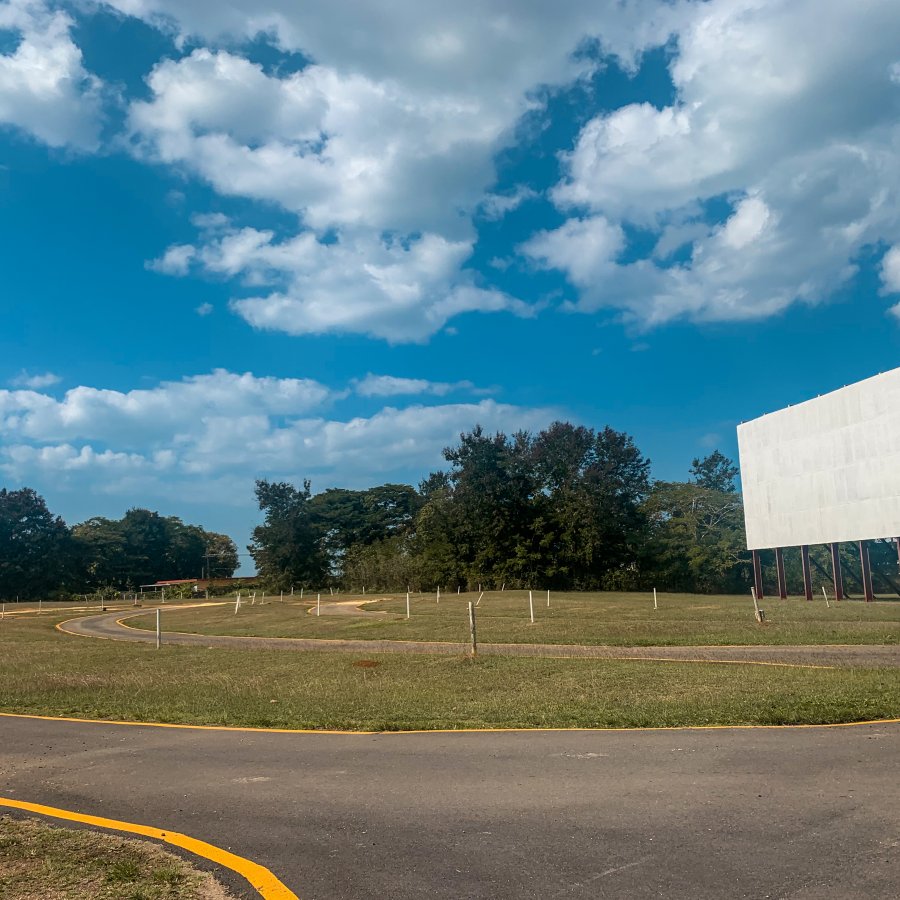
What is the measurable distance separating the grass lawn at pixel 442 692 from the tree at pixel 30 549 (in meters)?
87.4

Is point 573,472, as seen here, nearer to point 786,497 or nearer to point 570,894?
point 786,497

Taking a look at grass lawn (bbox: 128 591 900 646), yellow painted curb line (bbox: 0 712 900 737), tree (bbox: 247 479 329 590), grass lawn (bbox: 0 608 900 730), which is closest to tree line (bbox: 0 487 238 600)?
tree (bbox: 247 479 329 590)

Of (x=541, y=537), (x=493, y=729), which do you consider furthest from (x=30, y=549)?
(x=493, y=729)

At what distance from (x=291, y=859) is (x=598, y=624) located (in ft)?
86.1

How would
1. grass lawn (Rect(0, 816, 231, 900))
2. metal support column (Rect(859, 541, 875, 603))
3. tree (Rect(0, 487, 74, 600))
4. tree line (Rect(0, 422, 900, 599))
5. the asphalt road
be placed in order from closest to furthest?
grass lawn (Rect(0, 816, 231, 900)) → the asphalt road → metal support column (Rect(859, 541, 875, 603)) → tree line (Rect(0, 422, 900, 599)) → tree (Rect(0, 487, 74, 600))

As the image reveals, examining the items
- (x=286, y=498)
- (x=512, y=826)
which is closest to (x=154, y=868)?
(x=512, y=826)

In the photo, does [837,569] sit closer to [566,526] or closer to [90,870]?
[566,526]

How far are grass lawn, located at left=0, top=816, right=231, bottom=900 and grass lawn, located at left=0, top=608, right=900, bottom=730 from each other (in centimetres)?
557

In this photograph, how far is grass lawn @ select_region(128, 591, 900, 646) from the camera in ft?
77.3

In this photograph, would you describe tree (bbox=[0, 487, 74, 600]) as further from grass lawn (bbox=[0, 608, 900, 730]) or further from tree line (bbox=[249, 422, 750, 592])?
grass lawn (bbox=[0, 608, 900, 730])

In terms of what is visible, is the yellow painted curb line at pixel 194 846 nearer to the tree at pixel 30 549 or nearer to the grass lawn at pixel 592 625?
the grass lawn at pixel 592 625

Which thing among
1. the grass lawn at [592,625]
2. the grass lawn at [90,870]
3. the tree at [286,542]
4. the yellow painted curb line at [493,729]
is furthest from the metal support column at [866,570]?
the tree at [286,542]

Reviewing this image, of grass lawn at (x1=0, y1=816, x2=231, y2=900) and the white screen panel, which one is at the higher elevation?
the white screen panel

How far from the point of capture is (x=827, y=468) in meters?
44.5
